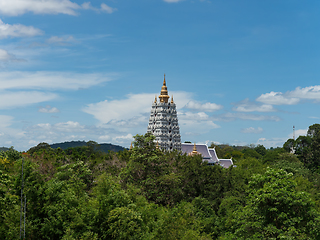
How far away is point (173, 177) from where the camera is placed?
3984cm

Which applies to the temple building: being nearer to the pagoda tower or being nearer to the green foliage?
the pagoda tower

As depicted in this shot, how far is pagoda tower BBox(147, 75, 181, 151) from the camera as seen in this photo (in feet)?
244

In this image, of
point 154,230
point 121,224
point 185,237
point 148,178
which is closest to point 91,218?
point 121,224

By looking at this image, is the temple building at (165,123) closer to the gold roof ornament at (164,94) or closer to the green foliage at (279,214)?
the gold roof ornament at (164,94)

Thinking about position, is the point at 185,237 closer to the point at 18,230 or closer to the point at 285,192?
the point at 285,192

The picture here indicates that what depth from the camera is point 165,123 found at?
75125mm

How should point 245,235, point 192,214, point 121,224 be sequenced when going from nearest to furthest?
point 121,224 < point 245,235 < point 192,214

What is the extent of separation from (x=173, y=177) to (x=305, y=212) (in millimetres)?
15356

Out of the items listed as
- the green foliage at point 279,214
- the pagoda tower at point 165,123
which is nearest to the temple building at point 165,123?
the pagoda tower at point 165,123

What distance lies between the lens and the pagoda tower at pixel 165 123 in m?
74.3

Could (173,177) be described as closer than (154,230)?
No

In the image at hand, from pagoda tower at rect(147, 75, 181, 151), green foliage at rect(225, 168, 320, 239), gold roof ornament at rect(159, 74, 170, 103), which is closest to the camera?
green foliage at rect(225, 168, 320, 239)

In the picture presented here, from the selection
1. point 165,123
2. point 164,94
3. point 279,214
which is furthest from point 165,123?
point 279,214

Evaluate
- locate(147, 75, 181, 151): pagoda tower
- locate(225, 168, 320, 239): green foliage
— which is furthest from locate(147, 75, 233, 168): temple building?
locate(225, 168, 320, 239): green foliage
